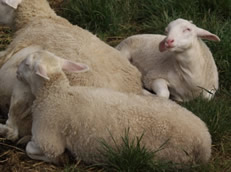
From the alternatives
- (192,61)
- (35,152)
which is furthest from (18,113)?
(192,61)

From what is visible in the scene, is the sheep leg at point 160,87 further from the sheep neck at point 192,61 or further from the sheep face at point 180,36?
the sheep face at point 180,36

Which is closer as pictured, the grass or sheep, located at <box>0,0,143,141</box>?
the grass

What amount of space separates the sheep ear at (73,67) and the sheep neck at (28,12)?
4.90ft

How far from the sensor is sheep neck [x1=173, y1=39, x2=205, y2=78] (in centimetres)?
614

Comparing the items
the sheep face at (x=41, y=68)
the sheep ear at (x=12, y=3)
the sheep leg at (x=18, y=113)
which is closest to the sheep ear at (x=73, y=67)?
the sheep face at (x=41, y=68)

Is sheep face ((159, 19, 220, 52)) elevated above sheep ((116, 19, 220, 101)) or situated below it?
above

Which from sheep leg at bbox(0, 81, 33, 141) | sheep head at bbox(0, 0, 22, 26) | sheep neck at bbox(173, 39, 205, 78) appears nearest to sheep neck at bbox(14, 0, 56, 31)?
sheep head at bbox(0, 0, 22, 26)

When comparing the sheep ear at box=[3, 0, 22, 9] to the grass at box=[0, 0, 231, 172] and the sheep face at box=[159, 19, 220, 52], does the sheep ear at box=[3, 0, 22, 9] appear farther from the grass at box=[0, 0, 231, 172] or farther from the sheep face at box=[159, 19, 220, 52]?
the sheep face at box=[159, 19, 220, 52]

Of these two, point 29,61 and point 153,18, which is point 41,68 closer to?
point 29,61

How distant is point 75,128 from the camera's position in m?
4.67

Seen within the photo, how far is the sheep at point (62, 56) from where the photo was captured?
530 centimetres

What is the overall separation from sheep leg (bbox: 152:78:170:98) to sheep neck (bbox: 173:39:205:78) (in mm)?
248

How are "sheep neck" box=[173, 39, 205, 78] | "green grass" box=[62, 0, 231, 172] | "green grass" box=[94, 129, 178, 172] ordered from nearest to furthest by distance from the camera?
"green grass" box=[94, 129, 178, 172] < "sheep neck" box=[173, 39, 205, 78] < "green grass" box=[62, 0, 231, 172]

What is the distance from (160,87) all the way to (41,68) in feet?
5.86
